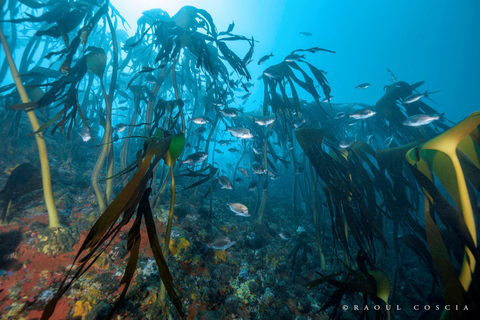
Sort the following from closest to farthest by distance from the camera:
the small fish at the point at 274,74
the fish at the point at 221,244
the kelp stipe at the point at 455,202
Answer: the kelp stipe at the point at 455,202 → the fish at the point at 221,244 → the small fish at the point at 274,74

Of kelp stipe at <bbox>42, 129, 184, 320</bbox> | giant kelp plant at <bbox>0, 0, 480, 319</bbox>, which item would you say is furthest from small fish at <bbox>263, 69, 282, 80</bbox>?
kelp stipe at <bbox>42, 129, 184, 320</bbox>

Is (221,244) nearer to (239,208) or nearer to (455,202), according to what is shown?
(239,208)

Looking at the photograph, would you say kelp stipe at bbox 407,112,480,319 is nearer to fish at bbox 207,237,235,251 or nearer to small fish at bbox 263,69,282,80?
fish at bbox 207,237,235,251

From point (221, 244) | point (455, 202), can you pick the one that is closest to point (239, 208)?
point (221, 244)

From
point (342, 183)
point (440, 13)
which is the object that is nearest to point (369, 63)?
point (440, 13)

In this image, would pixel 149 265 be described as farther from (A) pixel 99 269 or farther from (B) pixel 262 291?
(B) pixel 262 291

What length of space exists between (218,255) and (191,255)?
503mm

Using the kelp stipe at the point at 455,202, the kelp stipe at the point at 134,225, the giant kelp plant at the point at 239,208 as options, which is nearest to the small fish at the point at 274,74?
the giant kelp plant at the point at 239,208

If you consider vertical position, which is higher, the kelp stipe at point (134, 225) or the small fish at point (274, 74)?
the small fish at point (274, 74)

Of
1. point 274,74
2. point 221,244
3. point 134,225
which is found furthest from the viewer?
point 274,74

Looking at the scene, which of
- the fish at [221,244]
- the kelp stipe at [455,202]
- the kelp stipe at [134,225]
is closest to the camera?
the kelp stipe at [134,225]

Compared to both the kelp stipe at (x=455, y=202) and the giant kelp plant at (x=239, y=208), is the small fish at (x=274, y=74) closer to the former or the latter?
the giant kelp plant at (x=239, y=208)

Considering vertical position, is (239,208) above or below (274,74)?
below

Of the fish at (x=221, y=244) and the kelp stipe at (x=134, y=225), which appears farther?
the fish at (x=221, y=244)
